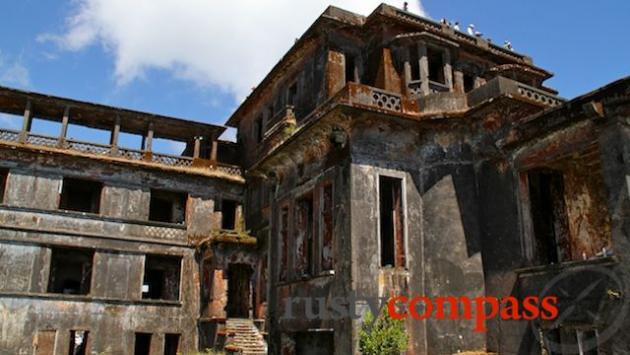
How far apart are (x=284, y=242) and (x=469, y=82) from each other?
29.0 feet

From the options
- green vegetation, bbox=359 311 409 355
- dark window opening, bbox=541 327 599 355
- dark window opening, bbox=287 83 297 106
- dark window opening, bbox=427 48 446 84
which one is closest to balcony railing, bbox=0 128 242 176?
dark window opening, bbox=287 83 297 106

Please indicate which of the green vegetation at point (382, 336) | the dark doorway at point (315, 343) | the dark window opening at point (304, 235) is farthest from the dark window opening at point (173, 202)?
the green vegetation at point (382, 336)

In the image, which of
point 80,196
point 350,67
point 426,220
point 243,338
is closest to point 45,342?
point 80,196

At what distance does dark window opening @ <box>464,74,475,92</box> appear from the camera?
19.3 m

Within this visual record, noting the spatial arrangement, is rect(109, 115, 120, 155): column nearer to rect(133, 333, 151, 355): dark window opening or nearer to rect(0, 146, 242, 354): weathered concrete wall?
rect(0, 146, 242, 354): weathered concrete wall

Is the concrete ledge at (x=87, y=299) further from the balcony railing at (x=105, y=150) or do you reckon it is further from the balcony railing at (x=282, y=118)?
the balcony railing at (x=282, y=118)

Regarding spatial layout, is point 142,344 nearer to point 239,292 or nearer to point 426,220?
point 239,292

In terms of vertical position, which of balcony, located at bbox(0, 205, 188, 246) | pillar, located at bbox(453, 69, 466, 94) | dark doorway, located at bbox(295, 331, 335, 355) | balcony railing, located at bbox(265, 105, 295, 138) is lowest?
dark doorway, located at bbox(295, 331, 335, 355)

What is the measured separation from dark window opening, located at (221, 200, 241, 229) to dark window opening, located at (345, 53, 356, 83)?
10812mm

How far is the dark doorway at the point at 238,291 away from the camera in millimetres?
25156

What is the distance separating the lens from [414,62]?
58.3 feet

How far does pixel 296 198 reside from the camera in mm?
16875

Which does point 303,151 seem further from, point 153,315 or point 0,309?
point 0,309

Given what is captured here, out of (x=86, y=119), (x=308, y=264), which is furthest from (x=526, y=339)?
(x=86, y=119)
